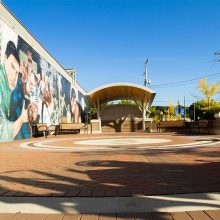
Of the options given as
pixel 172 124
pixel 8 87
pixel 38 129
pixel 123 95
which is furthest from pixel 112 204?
pixel 123 95

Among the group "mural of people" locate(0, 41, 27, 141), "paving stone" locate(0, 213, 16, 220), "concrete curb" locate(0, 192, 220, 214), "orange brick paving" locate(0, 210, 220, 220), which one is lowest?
"paving stone" locate(0, 213, 16, 220)

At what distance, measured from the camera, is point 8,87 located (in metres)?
16.6

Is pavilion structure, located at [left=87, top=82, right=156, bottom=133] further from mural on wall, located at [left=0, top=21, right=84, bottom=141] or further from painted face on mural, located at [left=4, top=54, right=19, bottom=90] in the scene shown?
painted face on mural, located at [left=4, top=54, right=19, bottom=90]

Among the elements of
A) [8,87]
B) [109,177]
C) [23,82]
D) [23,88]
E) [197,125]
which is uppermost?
[23,82]

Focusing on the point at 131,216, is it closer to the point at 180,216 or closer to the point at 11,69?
the point at 180,216

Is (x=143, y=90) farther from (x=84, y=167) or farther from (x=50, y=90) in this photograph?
(x=84, y=167)

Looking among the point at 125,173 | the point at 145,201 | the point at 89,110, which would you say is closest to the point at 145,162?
the point at 125,173

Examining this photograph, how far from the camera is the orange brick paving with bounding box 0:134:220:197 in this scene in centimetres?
466

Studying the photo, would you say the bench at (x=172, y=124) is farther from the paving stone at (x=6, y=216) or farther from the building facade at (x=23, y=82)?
the paving stone at (x=6, y=216)

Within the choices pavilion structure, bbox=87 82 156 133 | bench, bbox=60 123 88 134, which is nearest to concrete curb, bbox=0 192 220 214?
bench, bbox=60 123 88 134

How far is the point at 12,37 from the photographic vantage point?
17.6 meters

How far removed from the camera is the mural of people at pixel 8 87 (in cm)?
1570

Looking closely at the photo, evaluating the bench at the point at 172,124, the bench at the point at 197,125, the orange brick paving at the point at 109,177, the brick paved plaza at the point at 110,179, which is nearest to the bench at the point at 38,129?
the bench at the point at 172,124

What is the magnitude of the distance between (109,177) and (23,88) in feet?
48.7
